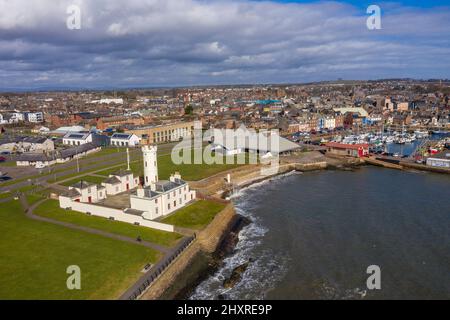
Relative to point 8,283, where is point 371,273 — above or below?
below

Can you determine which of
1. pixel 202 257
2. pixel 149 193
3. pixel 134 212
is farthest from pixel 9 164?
pixel 202 257

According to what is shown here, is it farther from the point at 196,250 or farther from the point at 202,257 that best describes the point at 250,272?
the point at 196,250

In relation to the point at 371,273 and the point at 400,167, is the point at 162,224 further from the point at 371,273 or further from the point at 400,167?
the point at 400,167

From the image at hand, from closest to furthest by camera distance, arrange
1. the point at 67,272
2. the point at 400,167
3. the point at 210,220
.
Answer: the point at 67,272 < the point at 210,220 < the point at 400,167

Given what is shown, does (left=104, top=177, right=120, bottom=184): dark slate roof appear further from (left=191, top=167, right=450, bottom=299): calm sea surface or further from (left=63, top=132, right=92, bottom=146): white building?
(left=63, top=132, right=92, bottom=146): white building

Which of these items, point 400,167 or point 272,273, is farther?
point 400,167

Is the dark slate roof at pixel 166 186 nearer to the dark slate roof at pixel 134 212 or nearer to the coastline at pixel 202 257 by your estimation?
the dark slate roof at pixel 134 212

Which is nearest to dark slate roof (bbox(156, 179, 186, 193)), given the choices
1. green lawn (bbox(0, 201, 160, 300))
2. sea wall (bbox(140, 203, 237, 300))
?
sea wall (bbox(140, 203, 237, 300))

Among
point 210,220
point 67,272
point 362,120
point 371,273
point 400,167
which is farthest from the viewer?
point 362,120

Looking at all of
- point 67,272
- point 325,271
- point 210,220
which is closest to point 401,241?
point 325,271
